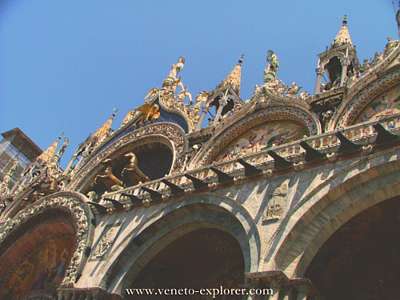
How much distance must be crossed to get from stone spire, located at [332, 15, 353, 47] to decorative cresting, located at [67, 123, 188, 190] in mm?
6920

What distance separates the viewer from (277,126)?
1723cm

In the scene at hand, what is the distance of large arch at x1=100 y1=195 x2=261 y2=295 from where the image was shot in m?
13.0

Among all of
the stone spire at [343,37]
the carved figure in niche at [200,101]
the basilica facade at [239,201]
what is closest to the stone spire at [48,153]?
the basilica facade at [239,201]

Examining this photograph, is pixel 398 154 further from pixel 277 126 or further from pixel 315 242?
pixel 277 126

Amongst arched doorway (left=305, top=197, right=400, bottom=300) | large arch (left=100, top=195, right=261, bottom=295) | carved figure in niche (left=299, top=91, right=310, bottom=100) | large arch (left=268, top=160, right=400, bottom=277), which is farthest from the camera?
carved figure in niche (left=299, top=91, right=310, bottom=100)

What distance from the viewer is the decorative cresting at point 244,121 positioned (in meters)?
17.0

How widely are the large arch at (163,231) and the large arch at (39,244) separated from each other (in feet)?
13.6

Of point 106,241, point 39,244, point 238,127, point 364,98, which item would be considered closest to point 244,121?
point 238,127

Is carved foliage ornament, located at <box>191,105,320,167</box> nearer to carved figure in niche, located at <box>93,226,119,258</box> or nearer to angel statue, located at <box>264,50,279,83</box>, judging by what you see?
angel statue, located at <box>264,50,279,83</box>

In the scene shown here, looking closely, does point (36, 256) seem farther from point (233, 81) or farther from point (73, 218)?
point (233, 81)

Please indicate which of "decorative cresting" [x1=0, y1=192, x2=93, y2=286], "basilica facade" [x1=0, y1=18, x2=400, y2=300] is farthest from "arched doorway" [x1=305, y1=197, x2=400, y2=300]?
"decorative cresting" [x1=0, y1=192, x2=93, y2=286]

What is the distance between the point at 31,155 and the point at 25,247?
17.6m

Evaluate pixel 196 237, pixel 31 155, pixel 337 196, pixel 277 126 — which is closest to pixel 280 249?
pixel 337 196

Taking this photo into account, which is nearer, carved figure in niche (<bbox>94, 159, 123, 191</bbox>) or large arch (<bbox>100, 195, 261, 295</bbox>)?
large arch (<bbox>100, 195, 261, 295</bbox>)
